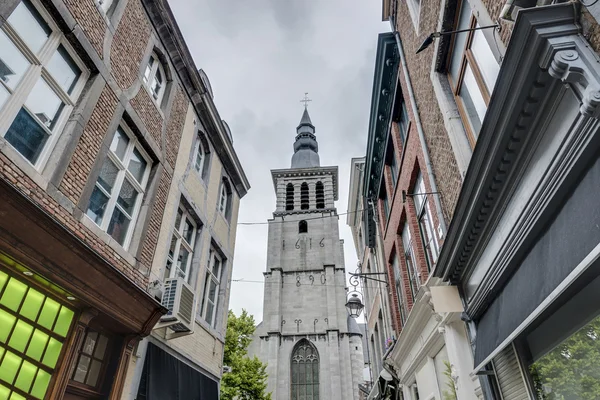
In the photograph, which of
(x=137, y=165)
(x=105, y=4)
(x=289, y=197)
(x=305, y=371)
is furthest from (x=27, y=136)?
(x=289, y=197)

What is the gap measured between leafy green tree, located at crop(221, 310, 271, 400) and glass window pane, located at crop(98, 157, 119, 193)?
50.8 ft

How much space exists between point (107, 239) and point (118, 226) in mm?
639

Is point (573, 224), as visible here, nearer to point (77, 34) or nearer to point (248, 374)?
point (77, 34)

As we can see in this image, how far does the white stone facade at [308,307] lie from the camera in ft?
104

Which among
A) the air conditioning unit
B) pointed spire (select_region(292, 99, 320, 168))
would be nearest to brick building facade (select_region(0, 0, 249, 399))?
the air conditioning unit

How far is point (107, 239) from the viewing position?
592 centimetres

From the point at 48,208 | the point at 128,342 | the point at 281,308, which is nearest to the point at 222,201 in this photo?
the point at 128,342

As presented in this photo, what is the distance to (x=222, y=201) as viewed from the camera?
12.2m

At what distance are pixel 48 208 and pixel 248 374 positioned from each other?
61.3 ft

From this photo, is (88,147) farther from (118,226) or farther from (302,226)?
(302,226)

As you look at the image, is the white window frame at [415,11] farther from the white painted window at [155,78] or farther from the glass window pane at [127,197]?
the glass window pane at [127,197]

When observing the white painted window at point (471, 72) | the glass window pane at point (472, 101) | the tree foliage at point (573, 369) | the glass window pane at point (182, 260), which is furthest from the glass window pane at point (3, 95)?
the tree foliage at point (573, 369)

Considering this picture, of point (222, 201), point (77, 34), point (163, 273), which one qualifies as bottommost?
point (163, 273)

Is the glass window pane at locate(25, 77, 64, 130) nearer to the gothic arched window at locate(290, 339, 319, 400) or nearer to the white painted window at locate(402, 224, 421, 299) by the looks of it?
the white painted window at locate(402, 224, 421, 299)
